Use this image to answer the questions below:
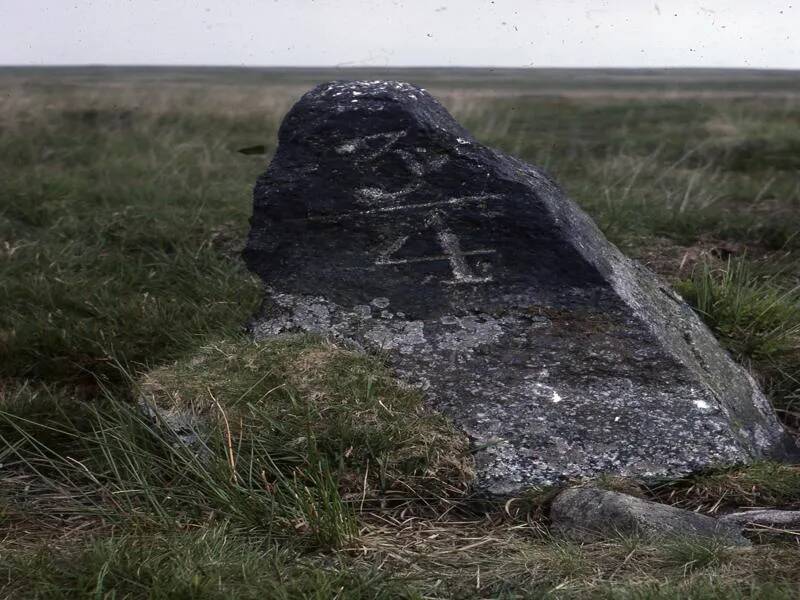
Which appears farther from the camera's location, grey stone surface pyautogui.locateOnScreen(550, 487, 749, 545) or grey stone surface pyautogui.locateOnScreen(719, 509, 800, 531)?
grey stone surface pyautogui.locateOnScreen(719, 509, 800, 531)

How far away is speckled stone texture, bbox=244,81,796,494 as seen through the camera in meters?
3.35

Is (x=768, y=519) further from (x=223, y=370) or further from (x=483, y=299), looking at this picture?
(x=223, y=370)

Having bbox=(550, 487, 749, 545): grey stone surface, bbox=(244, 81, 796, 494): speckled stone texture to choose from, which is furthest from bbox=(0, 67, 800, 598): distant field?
bbox=(244, 81, 796, 494): speckled stone texture

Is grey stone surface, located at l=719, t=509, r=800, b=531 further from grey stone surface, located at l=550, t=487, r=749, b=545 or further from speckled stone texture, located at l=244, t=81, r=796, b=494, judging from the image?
speckled stone texture, located at l=244, t=81, r=796, b=494

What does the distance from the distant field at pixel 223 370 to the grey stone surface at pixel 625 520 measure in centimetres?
8

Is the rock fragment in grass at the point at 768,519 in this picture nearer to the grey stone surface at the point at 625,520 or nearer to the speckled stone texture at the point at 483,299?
the grey stone surface at the point at 625,520

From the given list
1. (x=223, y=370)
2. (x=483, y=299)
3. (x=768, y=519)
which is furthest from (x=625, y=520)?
(x=223, y=370)

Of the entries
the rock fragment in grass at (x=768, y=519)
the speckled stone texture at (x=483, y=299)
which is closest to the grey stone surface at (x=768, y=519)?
the rock fragment in grass at (x=768, y=519)

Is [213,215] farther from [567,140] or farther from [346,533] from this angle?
[567,140]

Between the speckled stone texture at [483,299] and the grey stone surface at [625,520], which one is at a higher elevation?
the speckled stone texture at [483,299]

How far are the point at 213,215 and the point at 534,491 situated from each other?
3298 mm

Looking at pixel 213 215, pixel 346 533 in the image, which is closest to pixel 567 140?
pixel 213 215

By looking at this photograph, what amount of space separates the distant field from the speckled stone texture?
22cm

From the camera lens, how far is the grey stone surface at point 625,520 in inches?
107
